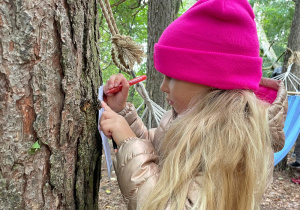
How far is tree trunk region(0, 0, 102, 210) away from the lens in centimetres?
66

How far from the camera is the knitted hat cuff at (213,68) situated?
0.92 meters

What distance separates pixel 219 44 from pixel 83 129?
56cm

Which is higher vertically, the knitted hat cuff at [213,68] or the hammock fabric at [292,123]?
the knitted hat cuff at [213,68]

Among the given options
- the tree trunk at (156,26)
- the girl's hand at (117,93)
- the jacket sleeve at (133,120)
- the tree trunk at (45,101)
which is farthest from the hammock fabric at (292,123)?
the tree trunk at (45,101)

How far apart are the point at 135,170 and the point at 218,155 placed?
0.28m

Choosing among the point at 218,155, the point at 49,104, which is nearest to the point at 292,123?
the point at 218,155

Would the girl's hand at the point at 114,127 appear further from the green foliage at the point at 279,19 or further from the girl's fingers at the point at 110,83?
the green foliage at the point at 279,19

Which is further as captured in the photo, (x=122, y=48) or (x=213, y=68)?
(x=122, y=48)

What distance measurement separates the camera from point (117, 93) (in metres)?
1.11

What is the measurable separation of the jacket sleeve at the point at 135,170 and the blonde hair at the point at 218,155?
3 cm

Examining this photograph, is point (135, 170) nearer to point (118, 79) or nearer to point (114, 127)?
point (114, 127)

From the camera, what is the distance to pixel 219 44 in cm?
91

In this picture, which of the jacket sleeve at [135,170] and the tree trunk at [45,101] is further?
the jacket sleeve at [135,170]

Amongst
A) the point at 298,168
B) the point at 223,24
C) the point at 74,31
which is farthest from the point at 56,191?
the point at 298,168
